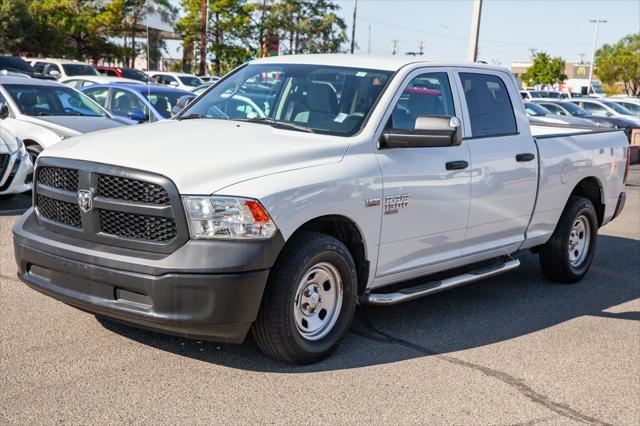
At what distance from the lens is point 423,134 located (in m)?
5.26

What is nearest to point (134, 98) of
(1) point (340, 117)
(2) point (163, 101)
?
(2) point (163, 101)

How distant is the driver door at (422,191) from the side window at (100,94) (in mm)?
9199

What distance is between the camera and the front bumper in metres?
4.35

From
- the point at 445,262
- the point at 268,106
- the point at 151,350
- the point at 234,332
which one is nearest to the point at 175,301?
the point at 234,332

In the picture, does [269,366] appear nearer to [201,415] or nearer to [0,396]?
[201,415]

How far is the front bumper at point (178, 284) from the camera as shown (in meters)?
4.35

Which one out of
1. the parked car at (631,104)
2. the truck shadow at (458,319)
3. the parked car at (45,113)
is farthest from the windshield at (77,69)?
the truck shadow at (458,319)

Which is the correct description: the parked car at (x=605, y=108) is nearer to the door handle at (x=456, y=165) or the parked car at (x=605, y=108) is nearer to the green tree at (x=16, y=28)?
the door handle at (x=456, y=165)

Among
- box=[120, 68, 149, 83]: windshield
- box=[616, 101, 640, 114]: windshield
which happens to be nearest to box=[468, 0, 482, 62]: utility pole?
box=[616, 101, 640, 114]: windshield

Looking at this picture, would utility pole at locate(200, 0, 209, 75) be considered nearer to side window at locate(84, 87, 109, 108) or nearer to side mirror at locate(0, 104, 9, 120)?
side window at locate(84, 87, 109, 108)

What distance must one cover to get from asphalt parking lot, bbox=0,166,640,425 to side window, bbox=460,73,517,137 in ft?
4.80

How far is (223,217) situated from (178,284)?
1.42ft

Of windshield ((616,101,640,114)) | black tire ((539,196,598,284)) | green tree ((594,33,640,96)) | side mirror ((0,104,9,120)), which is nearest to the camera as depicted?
black tire ((539,196,598,284))

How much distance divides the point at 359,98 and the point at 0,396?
292cm
